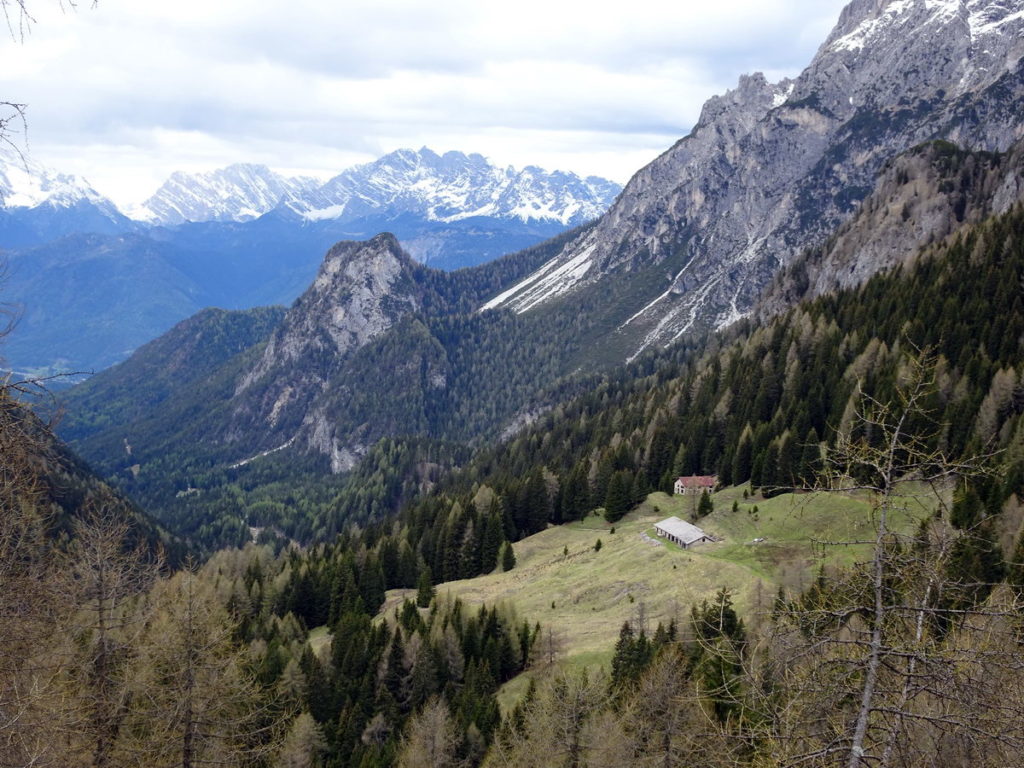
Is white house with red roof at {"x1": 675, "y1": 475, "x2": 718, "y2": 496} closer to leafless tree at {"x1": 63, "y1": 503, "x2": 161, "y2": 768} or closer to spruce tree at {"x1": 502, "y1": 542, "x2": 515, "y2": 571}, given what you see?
spruce tree at {"x1": 502, "y1": 542, "x2": 515, "y2": 571}

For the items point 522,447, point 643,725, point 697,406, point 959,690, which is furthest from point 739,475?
point 959,690

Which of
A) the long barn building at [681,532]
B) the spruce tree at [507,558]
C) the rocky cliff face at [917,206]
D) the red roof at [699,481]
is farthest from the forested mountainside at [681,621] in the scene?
the rocky cliff face at [917,206]

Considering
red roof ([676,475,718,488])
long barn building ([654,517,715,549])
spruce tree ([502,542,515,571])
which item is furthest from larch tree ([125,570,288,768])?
red roof ([676,475,718,488])

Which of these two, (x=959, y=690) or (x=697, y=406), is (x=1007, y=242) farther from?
(x=959, y=690)

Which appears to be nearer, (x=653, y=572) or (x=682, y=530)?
(x=653, y=572)

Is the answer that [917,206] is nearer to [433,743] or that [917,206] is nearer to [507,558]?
[507,558]

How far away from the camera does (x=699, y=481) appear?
3856 inches

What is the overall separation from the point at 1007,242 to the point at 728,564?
266ft

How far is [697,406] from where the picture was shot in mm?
125875

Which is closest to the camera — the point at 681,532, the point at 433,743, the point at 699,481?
the point at 433,743

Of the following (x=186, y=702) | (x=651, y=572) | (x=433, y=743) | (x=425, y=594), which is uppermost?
(x=186, y=702)

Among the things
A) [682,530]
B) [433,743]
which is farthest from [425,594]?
[433,743]

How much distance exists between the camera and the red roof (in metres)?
97.1

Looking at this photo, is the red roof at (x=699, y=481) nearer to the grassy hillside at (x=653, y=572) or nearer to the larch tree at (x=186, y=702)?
the grassy hillside at (x=653, y=572)
